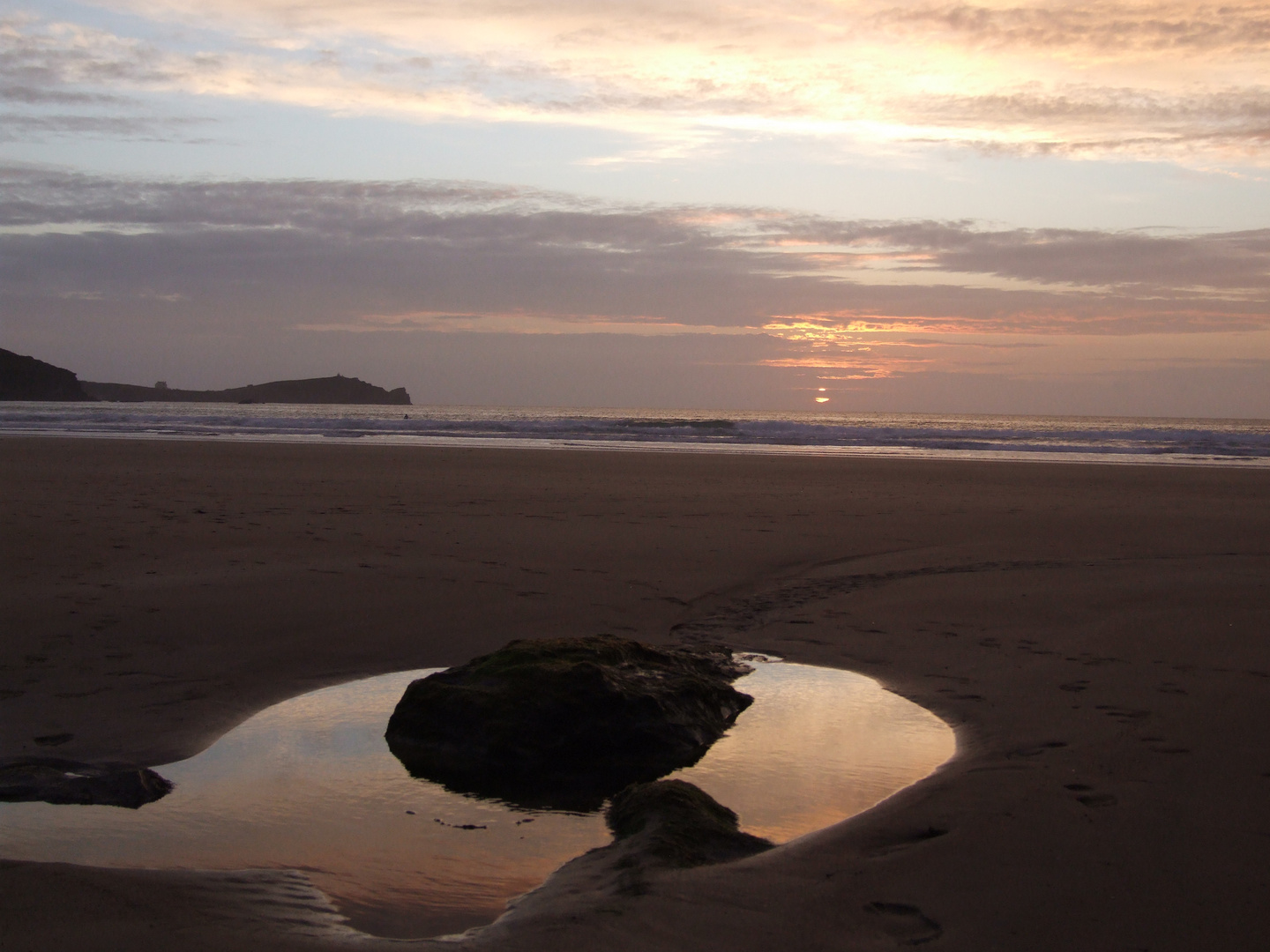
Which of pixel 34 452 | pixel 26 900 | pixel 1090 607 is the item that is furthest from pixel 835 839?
pixel 34 452

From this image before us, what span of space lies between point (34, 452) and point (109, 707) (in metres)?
18.8

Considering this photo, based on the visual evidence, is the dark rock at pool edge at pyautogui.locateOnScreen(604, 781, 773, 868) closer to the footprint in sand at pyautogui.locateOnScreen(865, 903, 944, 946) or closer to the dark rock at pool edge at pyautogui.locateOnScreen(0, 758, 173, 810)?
the footprint in sand at pyautogui.locateOnScreen(865, 903, 944, 946)

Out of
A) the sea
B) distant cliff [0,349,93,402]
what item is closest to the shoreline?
the sea

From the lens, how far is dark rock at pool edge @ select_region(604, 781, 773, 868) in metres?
2.86

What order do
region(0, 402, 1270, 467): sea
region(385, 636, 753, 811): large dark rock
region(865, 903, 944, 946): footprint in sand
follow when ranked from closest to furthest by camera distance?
region(865, 903, 944, 946): footprint in sand, region(385, 636, 753, 811): large dark rock, region(0, 402, 1270, 467): sea

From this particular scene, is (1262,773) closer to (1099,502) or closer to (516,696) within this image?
(516,696)

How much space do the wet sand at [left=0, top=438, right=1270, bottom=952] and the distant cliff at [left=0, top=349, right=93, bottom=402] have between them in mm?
100277

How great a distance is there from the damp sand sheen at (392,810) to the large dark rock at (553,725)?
0.12 m

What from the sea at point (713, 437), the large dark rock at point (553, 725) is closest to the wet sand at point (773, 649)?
the large dark rock at point (553, 725)

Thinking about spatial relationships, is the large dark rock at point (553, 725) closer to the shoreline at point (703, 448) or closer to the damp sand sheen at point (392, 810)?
the damp sand sheen at point (392, 810)

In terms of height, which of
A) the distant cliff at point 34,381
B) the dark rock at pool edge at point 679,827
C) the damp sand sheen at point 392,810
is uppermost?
the distant cliff at point 34,381

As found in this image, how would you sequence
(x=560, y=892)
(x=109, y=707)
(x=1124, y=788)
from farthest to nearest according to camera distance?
(x=109, y=707), (x=1124, y=788), (x=560, y=892)

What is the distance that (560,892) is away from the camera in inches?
105

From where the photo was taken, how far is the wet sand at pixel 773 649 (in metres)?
2.50
